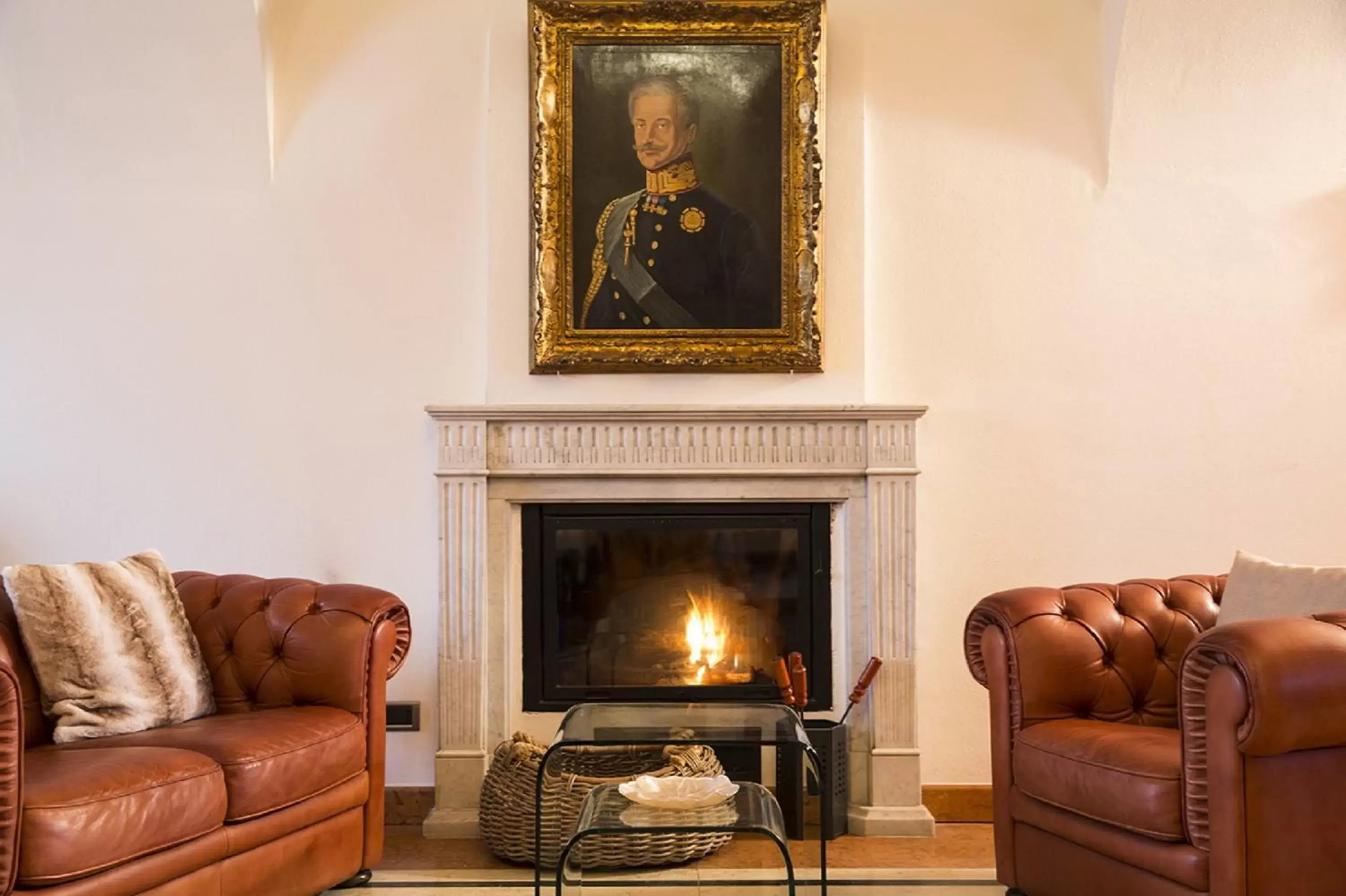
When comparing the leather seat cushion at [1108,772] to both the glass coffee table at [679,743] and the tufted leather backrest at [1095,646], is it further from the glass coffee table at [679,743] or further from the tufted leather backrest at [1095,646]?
the glass coffee table at [679,743]

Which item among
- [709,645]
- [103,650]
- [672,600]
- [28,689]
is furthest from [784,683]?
[28,689]

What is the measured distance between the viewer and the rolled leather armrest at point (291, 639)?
10.4 feet

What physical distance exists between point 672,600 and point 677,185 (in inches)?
53.6

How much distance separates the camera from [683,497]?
389 cm

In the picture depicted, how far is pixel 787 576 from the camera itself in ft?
13.1

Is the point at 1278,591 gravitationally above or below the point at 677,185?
below

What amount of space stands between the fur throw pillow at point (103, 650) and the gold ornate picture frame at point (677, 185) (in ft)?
4.58

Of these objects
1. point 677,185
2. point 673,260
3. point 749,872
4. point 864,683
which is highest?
point 677,185

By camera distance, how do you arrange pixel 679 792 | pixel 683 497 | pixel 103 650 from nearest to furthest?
pixel 679 792, pixel 103 650, pixel 683 497

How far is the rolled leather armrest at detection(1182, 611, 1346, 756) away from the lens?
90.7 inches

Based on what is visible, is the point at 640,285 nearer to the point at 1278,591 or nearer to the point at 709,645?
the point at 709,645

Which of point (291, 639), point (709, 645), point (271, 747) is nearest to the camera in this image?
point (271, 747)

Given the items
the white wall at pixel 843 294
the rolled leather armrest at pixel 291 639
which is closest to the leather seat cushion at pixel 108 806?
the rolled leather armrest at pixel 291 639

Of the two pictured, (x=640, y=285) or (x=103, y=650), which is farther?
(x=640, y=285)
